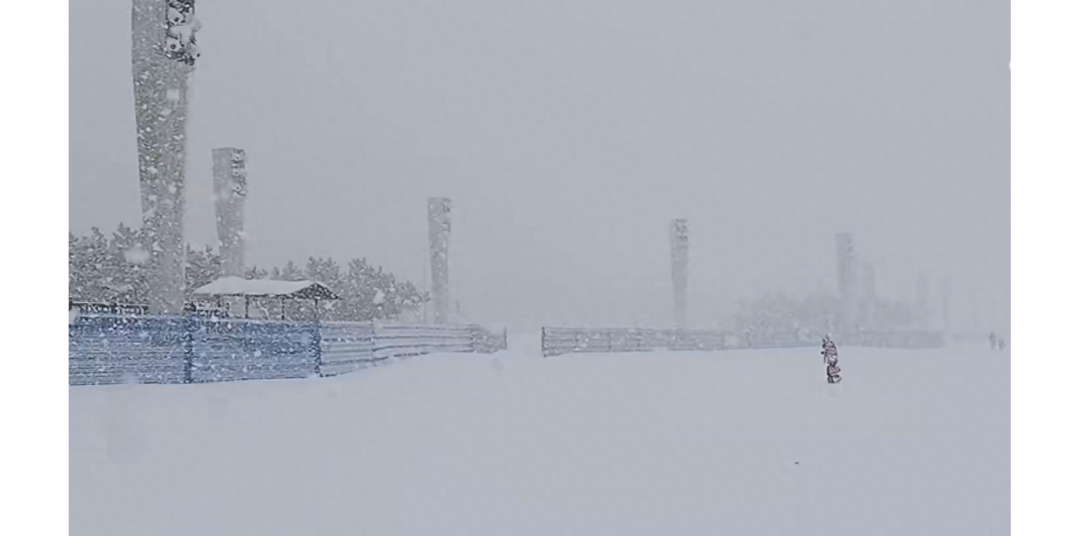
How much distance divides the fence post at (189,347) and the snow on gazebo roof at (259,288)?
23.2ft

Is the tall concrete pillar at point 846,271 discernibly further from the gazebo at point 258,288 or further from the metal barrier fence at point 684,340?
the gazebo at point 258,288

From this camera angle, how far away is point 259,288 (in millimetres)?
21672

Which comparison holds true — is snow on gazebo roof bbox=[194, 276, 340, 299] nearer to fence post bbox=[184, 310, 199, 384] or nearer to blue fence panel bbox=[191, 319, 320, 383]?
blue fence panel bbox=[191, 319, 320, 383]

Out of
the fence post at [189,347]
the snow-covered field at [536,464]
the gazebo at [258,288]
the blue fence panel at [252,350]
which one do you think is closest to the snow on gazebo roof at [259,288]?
the gazebo at [258,288]

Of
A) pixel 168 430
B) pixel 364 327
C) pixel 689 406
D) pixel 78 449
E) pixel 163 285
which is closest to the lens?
pixel 78 449

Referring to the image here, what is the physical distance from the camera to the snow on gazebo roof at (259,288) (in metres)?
21.4

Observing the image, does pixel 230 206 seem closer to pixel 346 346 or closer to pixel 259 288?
pixel 259 288

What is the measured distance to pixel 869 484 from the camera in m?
5.77

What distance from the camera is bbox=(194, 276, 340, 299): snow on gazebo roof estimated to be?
21.4 metres

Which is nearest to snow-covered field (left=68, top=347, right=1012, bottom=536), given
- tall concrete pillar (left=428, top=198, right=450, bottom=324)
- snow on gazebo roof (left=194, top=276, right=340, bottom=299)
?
snow on gazebo roof (left=194, top=276, right=340, bottom=299)
